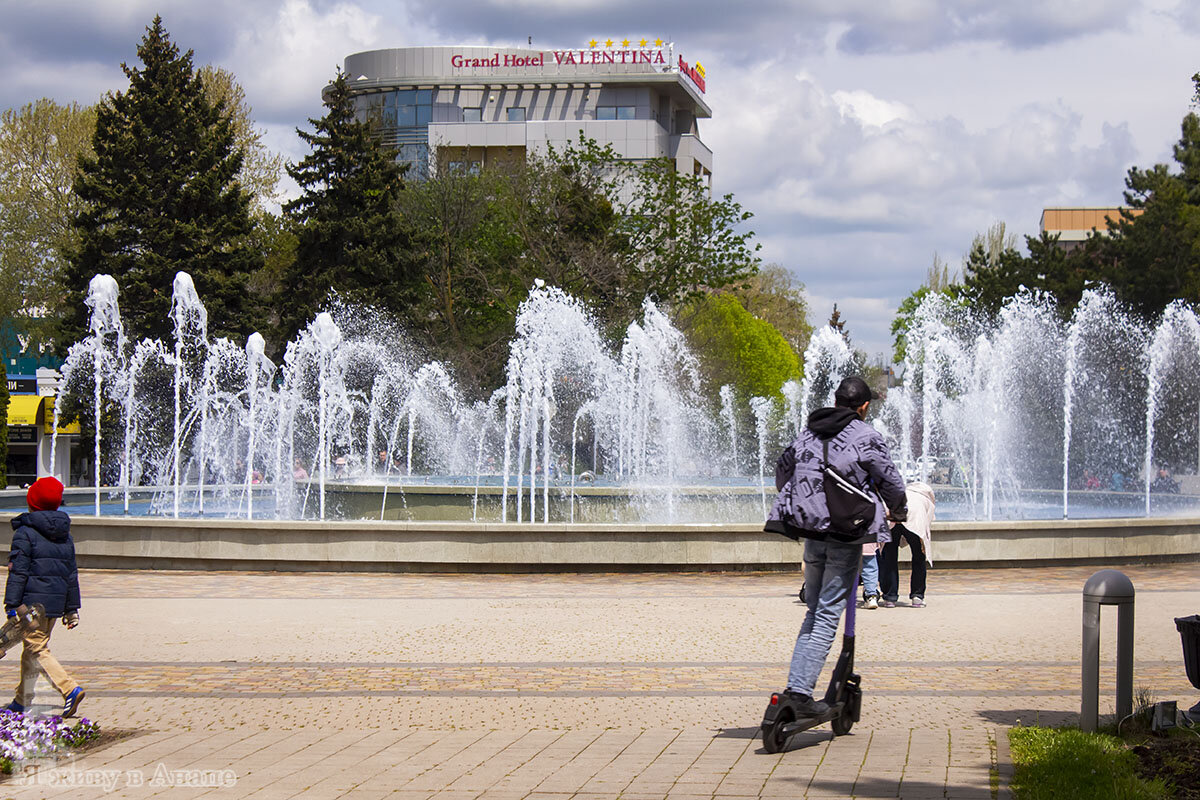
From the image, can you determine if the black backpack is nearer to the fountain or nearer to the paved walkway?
the paved walkway

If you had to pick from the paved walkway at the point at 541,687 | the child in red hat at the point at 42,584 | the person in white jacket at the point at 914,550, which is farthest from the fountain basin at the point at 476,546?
the child in red hat at the point at 42,584

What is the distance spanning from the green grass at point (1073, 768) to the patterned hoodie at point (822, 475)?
3.85ft

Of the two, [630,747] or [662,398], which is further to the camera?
[662,398]

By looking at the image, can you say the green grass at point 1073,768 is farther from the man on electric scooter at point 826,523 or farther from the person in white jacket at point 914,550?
the person in white jacket at point 914,550

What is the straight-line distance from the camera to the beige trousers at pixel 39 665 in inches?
290

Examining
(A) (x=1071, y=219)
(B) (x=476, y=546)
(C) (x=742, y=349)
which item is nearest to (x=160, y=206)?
(B) (x=476, y=546)

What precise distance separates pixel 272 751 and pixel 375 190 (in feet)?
A: 135

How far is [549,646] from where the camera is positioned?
998 cm

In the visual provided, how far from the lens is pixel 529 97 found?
9288cm

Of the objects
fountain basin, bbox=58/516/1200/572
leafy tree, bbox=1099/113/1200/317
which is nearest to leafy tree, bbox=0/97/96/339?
fountain basin, bbox=58/516/1200/572

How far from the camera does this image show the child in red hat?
7387 millimetres

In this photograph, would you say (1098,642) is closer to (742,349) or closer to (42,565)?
(42,565)

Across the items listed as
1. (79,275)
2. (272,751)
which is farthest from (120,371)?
(272,751)

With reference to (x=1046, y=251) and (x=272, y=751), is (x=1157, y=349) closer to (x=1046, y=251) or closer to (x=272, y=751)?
(x=1046, y=251)
